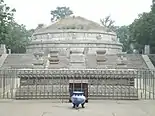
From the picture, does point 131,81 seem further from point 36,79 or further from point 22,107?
point 22,107

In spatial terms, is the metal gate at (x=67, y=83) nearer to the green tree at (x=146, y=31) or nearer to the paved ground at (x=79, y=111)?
the paved ground at (x=79, y=111)

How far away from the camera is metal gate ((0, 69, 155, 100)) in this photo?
1579cm

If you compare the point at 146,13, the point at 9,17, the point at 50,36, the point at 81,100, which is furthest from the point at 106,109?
the point at 50,36

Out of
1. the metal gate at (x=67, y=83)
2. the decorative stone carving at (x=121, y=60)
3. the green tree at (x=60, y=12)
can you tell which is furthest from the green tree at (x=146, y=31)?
the green tree at (x=60, y=12)

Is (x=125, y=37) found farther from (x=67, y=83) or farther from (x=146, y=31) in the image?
(x=67, y=83)

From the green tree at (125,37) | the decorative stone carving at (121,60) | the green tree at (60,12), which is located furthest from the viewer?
the green tree at (60,12)

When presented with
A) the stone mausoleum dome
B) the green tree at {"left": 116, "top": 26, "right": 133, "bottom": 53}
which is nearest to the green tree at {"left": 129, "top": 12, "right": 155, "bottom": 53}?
the stone mausoleum dome

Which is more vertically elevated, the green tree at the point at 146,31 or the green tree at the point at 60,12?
the green tree at the point at 60,12

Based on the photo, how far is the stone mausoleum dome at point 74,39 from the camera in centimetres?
3997

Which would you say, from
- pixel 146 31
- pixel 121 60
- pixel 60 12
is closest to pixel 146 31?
pixel 146 31

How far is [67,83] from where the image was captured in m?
16.4

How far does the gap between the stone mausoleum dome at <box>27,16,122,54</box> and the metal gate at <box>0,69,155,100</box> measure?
70.7ft

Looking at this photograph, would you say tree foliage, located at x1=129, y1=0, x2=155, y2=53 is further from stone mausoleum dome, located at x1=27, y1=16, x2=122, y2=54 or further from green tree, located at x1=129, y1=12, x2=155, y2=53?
stone mausoleum dome, located at x1=27, y1=16, x2=122, y2=54

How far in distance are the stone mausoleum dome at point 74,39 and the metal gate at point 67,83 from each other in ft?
70.7
